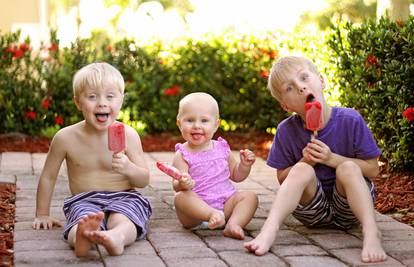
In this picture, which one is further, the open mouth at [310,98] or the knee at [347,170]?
the open mouth at [310,98]

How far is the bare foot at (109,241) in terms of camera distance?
3.36 meters

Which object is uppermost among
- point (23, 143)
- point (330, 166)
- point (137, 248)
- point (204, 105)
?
point (204, 105)

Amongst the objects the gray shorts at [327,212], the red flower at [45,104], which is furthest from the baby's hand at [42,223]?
the red flower at [45,104]

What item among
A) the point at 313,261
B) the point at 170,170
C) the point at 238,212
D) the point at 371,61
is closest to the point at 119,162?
the point at 170,170

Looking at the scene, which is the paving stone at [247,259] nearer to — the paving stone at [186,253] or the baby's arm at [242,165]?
the paving stone at [186,253]

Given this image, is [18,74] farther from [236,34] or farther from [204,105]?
[204,105]

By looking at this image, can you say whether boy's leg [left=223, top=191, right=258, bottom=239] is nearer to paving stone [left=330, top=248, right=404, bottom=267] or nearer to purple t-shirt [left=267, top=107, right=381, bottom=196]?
purple t-shirt [left=267, top=107, right=381, bottom=196]

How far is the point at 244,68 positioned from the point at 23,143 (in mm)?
2676

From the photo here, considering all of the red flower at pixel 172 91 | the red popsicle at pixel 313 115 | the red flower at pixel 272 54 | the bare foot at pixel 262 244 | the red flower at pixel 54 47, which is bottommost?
the red flower at pixel 172 91

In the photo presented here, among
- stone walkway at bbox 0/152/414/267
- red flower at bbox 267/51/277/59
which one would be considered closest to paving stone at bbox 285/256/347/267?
Answer: stone walkway at bbox 0/152/414/267

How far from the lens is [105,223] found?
379 centimetres

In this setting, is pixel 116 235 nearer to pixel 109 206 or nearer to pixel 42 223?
pixel 109 206

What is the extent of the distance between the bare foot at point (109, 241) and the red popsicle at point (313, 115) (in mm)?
1078

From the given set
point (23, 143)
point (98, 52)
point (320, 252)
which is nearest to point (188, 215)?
point (320, 252)
